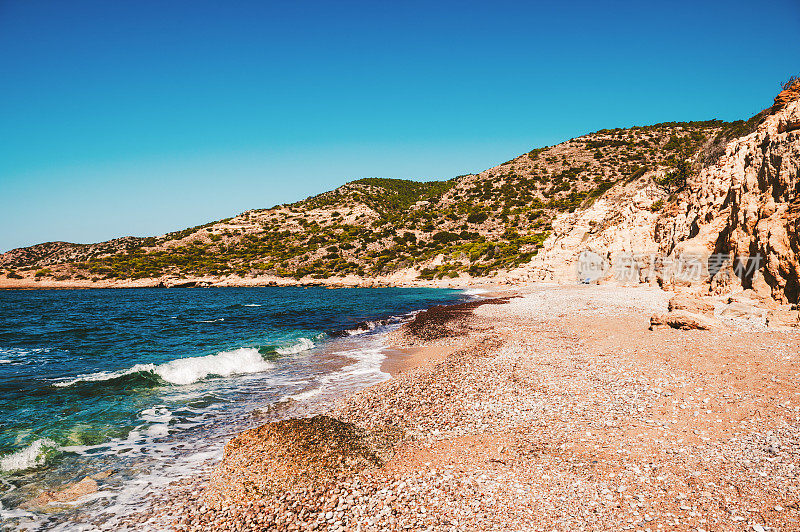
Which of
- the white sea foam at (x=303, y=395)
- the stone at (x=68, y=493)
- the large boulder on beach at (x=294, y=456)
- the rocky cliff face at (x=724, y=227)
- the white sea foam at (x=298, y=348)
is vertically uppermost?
the rocky cliff face at (x=724, y=227)

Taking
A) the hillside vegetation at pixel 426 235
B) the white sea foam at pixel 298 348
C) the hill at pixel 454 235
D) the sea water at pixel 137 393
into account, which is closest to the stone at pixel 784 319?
the sea water at pixel 137 393

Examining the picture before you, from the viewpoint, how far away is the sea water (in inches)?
298

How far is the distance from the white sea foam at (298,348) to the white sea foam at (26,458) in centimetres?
1055

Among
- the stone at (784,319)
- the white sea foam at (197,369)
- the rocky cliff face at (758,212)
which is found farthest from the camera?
the rocky cliff face at (758,212)

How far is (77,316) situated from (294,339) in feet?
87.5

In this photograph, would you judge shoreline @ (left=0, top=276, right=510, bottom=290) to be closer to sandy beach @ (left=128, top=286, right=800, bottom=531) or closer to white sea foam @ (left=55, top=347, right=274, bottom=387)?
white sea foam @ (left=55, top=347, right=274, bottom=387)

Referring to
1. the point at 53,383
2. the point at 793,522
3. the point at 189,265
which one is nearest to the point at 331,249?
the point at 189,265

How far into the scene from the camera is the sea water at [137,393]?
7.57 meters

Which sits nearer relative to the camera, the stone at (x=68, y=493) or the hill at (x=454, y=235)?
the stone at (x=68, y=493)

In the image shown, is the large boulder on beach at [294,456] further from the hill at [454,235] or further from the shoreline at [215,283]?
the shoreline at [215,283]

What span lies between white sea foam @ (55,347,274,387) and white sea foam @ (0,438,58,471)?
19.2ft

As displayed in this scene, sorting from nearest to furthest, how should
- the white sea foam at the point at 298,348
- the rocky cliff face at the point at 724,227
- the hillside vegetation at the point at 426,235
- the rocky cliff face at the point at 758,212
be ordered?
1. the rocky cliff face at the point at 758,212
2. the rocky cliff face at the point at 724,227
3. the white sea foam at the point at 298,348
4. the hillside vegetation at the point at 426,235

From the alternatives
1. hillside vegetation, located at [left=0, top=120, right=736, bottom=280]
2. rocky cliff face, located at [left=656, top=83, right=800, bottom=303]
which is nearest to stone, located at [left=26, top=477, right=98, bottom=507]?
rocky cliff face, located at [left=656, top=83, right=800, bottom=303]

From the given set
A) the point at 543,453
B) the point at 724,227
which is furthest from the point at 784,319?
the point at 543,453
